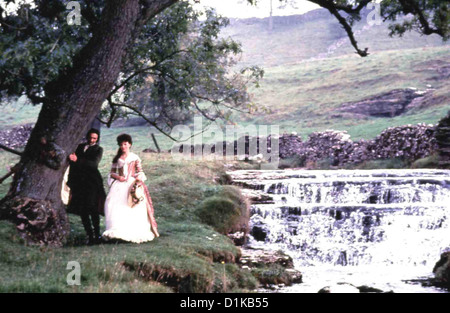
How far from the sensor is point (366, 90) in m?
64.4

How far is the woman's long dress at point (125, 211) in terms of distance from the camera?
10844 mm

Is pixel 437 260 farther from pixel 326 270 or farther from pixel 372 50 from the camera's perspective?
pixel 372 50

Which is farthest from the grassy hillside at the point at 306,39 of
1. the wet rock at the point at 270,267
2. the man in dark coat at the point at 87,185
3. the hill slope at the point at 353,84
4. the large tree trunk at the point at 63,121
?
the large tree trunk at the point at 63,121

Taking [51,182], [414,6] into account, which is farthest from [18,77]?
[414,6]

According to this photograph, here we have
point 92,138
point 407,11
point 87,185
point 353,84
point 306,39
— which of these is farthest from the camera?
point 306,39

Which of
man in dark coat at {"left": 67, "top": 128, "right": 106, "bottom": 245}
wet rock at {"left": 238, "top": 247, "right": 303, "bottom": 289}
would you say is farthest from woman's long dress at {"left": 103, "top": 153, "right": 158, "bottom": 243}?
wet rock at {"left": 238, "top": 247, "right": 303, "bottom": 289}

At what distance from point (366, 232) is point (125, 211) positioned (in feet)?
25.4

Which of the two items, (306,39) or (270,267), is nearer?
(270,267)

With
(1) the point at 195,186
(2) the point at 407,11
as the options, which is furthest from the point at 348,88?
(2) the point at 407,11

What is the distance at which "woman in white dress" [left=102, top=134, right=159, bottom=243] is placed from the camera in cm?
1084

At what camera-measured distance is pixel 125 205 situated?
10883mm

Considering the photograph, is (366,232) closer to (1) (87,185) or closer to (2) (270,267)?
(2) (270,267)

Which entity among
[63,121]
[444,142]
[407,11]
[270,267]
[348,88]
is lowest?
[270,267]

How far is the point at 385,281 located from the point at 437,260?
269 centimetres
